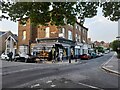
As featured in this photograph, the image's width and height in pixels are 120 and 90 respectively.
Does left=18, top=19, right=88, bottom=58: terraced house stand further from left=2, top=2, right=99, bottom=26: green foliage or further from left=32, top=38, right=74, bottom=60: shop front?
left=2, top=2, right=99, bottom=26: green foliage

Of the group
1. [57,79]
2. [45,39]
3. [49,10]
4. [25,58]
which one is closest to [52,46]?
[45,39]

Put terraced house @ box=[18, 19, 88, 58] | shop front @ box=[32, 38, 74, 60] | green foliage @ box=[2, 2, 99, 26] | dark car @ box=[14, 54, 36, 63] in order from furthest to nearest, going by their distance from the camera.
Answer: terraced house @ box=[18, 19, 88, 58] → shop front @ box=[32, 38, 74, 60] → dark car @ box=[14, 54, 36, 63] → green foliage @ box=[2, 2, 99, 26]

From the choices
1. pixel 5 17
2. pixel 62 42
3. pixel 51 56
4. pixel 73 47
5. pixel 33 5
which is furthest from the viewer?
pixel 73 47

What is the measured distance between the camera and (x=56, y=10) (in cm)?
1285

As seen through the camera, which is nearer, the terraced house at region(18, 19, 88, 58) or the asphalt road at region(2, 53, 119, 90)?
the asphalt road at region(2, 53, 119, 90)

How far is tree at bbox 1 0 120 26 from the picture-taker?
12.5 meters

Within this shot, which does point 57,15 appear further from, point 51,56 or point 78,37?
point 78,37

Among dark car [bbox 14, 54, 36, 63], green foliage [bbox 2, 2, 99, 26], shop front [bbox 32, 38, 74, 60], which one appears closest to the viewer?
green foliage [bbox 2, 2, 99, 26]

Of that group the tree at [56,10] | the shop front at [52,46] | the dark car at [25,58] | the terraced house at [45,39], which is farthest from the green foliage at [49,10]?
the terraced house at [45,39]

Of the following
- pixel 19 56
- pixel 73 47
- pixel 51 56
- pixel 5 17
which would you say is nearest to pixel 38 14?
pixel 5 17

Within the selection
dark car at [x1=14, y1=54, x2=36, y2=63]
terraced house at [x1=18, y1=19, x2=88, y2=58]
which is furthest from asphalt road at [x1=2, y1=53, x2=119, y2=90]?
terraced house at [x1=18, y1=19, x2=88, y2=58]

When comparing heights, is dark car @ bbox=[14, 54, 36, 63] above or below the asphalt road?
above

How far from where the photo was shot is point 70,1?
1227cm

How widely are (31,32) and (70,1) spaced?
141 ft
